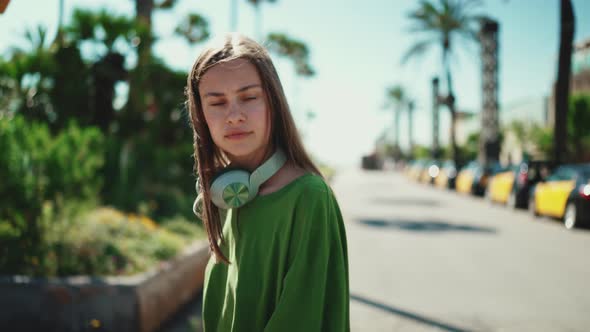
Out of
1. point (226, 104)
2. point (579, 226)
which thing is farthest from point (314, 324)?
point (579, 226)

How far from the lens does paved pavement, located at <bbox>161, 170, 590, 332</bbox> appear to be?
482 cm

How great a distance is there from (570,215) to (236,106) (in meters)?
11.7

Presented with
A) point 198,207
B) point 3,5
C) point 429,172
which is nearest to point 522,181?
point 198,207

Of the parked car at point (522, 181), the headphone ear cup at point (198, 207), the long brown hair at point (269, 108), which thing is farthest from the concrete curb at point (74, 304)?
the parked car at point (522, 181)

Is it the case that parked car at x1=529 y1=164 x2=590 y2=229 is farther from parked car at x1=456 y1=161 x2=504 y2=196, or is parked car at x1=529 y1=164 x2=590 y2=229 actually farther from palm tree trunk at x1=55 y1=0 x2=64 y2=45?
palm tree trunk at x1=55 y1=0 x2=64 y2=45

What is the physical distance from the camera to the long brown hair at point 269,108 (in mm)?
1507

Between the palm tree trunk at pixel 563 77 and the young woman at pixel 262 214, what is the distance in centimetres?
1722

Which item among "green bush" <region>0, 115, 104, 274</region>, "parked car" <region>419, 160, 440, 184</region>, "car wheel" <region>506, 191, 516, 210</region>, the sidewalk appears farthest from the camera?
"parked car" <region>419, 160, 440, 184</region>

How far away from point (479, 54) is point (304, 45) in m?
10.5

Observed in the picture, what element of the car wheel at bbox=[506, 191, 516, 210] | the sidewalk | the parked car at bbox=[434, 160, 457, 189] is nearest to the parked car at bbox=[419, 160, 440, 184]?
the parked car at bbox=[434, 160, 457, 189]

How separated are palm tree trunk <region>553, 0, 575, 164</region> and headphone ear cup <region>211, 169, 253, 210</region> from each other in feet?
56.9

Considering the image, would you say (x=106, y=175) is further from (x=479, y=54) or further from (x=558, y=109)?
(x=479, y=54)

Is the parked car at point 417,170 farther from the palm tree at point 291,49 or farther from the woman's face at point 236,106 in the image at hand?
the woman's face at point 236,106

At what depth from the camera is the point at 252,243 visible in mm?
1456
